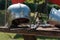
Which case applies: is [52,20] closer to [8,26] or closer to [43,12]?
[43,12]

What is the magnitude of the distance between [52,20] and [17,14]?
26 cm

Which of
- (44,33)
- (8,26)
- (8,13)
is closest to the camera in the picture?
(44,33)

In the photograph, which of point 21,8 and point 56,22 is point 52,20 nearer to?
point 56,22

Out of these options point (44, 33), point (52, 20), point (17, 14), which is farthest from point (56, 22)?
point (17, 14)

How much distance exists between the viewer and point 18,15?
5.91ft

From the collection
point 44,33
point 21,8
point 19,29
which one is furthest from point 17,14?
point 44,33

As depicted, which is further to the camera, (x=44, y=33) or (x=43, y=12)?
(x=43, y=12)

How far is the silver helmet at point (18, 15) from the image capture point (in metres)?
1.80

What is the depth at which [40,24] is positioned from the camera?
1737 mm

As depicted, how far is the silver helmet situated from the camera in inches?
71.0

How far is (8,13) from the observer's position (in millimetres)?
1847

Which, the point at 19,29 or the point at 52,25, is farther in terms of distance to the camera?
the point at 52,25

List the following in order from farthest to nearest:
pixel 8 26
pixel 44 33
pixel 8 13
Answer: pixel 8 13 → pixel 8 26 → pixel 44 33

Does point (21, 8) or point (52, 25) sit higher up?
point (21, 8)
